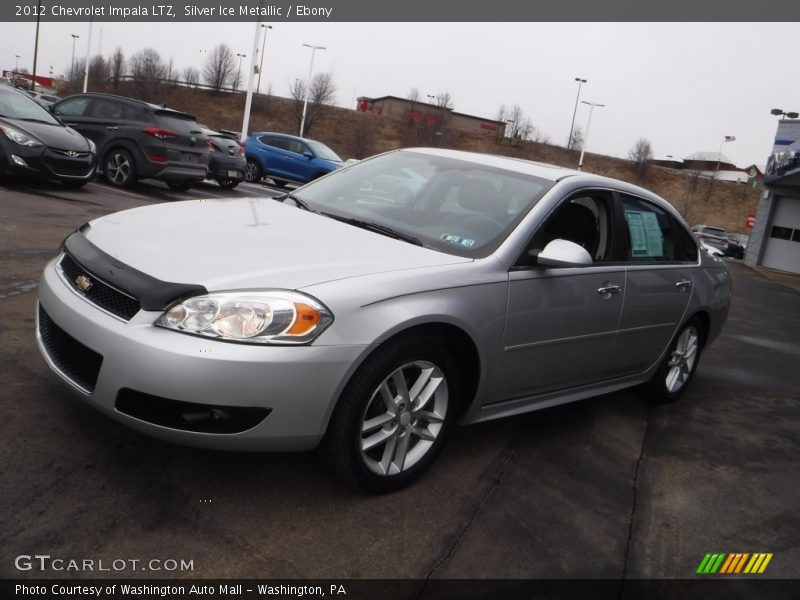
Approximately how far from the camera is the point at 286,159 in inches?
784

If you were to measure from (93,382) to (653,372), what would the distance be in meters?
3.55

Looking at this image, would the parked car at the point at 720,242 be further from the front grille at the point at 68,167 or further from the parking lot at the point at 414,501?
the parking lot at the point at 414,501

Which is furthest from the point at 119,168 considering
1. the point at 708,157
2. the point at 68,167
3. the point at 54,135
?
the point at 708,157

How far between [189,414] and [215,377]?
19 centimetres

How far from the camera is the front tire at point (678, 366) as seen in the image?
4930 mm

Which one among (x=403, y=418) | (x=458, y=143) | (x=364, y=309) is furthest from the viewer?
(x=458, y=143)

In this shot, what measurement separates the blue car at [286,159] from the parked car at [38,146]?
936 cm

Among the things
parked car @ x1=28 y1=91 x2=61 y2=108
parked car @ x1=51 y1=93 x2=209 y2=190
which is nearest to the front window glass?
parked car @ x1=51 y1=93 x2=209 y2=190

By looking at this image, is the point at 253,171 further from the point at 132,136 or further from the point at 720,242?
the point at 720,242

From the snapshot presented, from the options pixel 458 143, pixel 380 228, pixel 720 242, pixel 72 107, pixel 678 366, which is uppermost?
pixel 458 143

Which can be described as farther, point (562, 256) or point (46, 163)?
point (46, 163)

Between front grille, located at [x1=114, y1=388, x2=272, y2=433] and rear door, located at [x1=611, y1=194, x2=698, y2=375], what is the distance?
2364mm

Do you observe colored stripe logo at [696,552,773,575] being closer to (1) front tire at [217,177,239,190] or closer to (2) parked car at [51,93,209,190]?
(2) parked car at [51,93,209,190]
